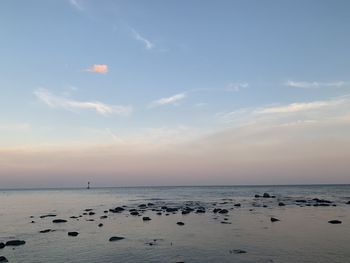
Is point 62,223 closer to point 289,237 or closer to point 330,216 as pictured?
point 289,237

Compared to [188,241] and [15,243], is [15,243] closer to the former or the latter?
[15,243]

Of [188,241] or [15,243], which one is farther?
[188,241]

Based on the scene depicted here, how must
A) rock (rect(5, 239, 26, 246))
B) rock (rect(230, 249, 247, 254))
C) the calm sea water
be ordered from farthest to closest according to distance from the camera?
1. rock (rect(5, 239, 26, 246))
2. rock (rect(230, 249, 247, 254))
3. the calm sea water

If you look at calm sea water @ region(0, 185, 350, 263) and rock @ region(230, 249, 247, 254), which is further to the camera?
rock @ region(230, 249, 247, 254)

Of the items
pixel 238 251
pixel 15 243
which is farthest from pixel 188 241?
pixel 15 243

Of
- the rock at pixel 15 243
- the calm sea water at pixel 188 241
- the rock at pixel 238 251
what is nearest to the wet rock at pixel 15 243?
the rock at pixel 15 243

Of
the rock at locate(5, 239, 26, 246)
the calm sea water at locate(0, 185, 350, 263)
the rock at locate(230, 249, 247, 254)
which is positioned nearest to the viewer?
the calm sea water at locate(0, 185, 350, 263)

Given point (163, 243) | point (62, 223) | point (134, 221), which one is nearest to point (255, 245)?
point (163, 243)

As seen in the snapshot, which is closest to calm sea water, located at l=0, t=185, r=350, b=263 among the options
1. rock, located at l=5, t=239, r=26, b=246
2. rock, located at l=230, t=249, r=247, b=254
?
rock, located at l=230, t=249, r=247, b=254

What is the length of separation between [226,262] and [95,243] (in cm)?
1280

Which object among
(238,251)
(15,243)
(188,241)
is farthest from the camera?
(188,241)

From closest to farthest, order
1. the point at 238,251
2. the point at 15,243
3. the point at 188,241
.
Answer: the point at 238,251 < the point at 15,243 < the point at 188,241

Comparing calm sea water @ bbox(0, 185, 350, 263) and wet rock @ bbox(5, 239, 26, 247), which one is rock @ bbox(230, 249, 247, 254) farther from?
wet rock @ bbox(5, 239, 26, 247)

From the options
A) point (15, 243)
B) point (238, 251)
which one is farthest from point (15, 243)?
point (238, 251)
